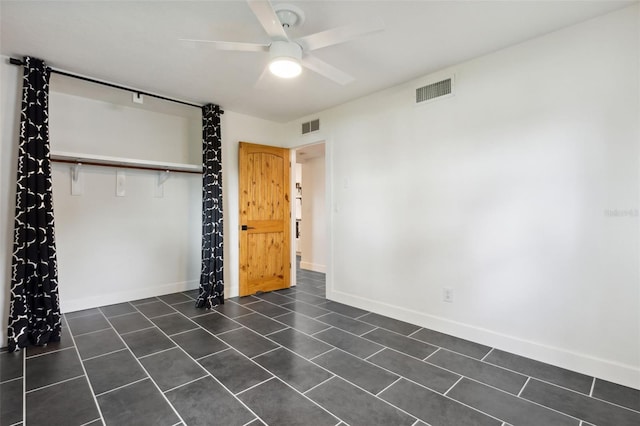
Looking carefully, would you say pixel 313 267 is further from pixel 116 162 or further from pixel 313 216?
pixel 116 162

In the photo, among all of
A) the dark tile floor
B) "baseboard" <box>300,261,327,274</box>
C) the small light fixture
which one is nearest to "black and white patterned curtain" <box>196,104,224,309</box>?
the dark tile floor

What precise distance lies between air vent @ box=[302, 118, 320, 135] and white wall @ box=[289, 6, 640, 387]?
963 millimetres

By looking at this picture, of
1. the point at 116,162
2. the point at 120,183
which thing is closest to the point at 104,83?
the point at 116,162

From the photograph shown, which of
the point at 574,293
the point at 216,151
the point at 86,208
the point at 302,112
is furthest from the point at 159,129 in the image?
the point at 574,293

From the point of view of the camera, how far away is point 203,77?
324cm

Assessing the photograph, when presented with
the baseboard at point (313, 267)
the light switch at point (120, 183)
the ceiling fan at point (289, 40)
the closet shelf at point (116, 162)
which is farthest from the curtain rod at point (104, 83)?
the baseboard at point (313, 267)

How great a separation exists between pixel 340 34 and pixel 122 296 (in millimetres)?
4124

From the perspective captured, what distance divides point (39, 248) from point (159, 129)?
2.20m

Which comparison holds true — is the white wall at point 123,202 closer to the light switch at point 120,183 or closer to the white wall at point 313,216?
the light switch at point 120,183

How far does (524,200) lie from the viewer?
2.58 m

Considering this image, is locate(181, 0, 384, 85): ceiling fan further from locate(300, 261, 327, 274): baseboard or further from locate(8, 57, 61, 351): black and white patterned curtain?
locate(300, 261, 327, 274): baseboard

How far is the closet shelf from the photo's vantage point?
10.7ft

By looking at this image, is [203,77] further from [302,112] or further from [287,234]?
[287,234]

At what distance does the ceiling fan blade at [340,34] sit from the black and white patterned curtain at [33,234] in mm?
2634
